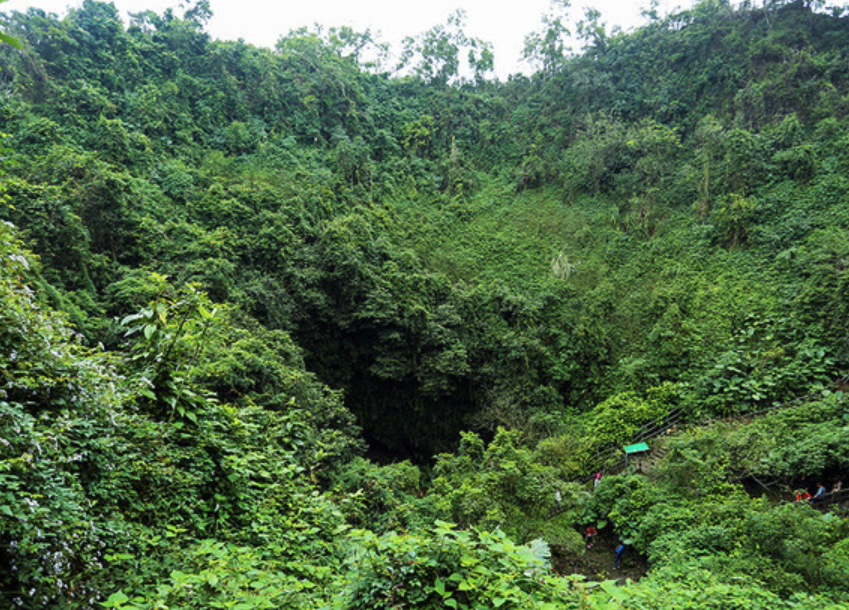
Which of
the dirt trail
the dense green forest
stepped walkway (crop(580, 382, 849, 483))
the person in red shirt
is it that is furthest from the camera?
stepped walkway (crop(580, 382, 849, 483))

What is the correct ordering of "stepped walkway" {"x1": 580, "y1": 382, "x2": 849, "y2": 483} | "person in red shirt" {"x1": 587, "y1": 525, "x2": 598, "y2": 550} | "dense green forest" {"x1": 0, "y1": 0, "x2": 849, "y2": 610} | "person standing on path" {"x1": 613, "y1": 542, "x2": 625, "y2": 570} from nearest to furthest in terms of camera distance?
"dense green forest" {"x1": 0, "y1": 0, "x2": 849, "y2": 610} < "person standing on path" {"x1": 613, "y1": 542, "x2": 625, "y2": 570} < "person in red shirt" {"x1": 587, "y1": 525, "x2": 598, "y2": 550} < "stepped walkway" {"x1": 580, "y1": 382, "x2": 849, "y2": 483}

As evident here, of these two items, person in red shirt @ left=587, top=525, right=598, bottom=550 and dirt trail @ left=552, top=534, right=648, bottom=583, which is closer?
dirt trail @ left=552, top=534, right=648, bottom=583

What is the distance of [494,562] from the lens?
2227mm

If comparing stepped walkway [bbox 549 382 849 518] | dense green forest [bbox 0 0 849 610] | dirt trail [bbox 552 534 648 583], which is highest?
dense green forest [bbox 0 0 849 610]

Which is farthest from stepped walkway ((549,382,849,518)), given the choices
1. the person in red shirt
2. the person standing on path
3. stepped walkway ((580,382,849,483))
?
the person standing on path

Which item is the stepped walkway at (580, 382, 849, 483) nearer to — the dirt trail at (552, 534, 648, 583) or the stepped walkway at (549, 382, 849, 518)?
the stepped walkway at (549, 382, 849, 518)

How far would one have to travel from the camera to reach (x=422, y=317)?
15.9 meters

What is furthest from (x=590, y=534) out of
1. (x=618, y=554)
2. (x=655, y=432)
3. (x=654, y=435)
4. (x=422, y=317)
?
(x=422, y=317)

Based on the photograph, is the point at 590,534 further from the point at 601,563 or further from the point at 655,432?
the point at 655,432

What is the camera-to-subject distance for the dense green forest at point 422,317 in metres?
2.52

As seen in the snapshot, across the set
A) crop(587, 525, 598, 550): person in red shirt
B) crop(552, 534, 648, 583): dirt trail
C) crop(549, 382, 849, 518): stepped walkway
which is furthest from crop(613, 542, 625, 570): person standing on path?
crop(549, 382, 849, 518): stepped walkway

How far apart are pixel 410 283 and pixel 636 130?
1701 centimetres

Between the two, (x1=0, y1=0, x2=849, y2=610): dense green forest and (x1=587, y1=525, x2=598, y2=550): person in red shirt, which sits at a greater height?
(x1=0, y1=0, x2=849, y2=610): dense green forest

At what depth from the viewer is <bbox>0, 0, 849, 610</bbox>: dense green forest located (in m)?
2.52
